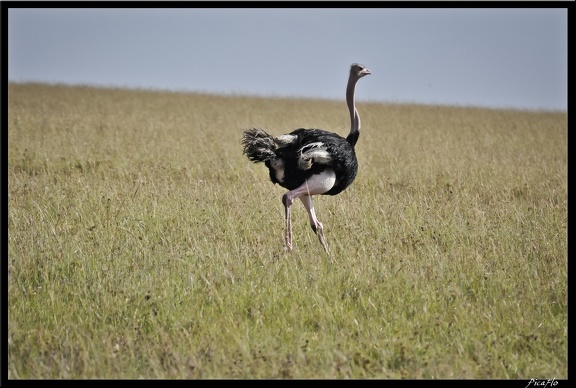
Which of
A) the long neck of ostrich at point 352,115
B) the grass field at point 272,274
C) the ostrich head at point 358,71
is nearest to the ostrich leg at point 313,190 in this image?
the grass field at point 272,274

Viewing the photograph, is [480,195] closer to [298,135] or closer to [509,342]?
[298,135]

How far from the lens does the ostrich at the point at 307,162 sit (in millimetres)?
6996

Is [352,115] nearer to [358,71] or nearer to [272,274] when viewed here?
[358,71]

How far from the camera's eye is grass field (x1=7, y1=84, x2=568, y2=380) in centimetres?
448

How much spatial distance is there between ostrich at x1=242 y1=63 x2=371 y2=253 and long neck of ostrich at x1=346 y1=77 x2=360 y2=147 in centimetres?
4

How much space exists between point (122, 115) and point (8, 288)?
14613 millimetres

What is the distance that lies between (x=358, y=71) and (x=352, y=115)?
1.83ft

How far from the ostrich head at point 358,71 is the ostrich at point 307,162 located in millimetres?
875

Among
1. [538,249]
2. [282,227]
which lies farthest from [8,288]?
[538,249]
